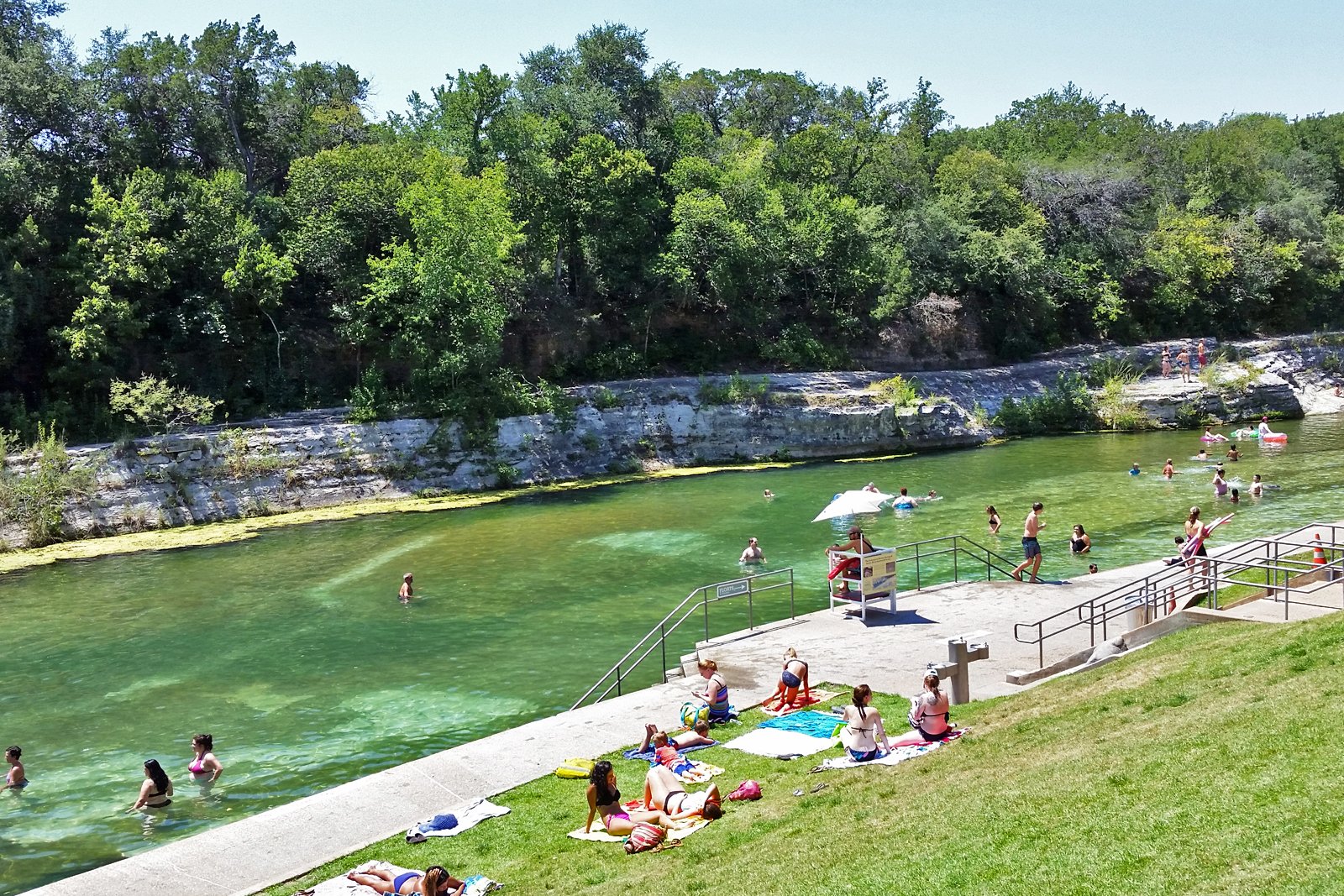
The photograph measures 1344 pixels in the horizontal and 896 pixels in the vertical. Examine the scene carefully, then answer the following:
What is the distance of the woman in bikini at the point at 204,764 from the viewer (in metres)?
17.7

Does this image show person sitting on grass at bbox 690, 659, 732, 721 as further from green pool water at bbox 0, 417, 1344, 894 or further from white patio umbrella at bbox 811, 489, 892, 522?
white patio umbrella at bbox 811, 489, 892, 522

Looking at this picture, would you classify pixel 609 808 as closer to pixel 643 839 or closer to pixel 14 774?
pixel 643 839

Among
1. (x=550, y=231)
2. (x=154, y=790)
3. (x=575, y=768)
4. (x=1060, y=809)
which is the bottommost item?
(x=154, y=790)

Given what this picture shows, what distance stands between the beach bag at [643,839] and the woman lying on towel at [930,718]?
13.2 feet

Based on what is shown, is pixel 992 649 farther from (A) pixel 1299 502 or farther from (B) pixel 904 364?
(B) pixel 904 364

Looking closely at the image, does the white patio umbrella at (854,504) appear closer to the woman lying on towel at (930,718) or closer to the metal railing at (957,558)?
the metal railing at (957,558)

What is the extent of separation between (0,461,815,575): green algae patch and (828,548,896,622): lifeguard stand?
2346 centimetres

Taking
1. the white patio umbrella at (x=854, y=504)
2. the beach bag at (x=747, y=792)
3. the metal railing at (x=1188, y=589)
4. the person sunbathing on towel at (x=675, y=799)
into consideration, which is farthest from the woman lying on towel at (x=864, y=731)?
the white patio umbrella at (x=854, y=504)

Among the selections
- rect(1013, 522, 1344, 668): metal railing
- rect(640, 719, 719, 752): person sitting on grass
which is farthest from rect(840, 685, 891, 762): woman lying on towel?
rect(1013, 522, 1344, 668): metal railing

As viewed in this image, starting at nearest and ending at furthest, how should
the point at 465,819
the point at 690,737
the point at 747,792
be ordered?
the point at 747,792
the point at 465,819
the point at 690,737

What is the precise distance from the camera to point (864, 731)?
1470 cm

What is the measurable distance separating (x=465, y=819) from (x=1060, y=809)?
25.2 ft


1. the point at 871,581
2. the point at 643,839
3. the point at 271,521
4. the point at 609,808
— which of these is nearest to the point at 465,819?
the point at 609,808

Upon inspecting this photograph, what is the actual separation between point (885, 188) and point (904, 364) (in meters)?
17.4
